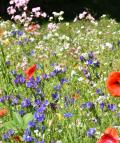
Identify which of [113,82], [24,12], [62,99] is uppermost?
[24,12]

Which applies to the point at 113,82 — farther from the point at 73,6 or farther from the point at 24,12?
the point at 73,6

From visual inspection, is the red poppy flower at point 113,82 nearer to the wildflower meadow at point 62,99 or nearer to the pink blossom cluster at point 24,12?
the wildflower meadow at point 62,99

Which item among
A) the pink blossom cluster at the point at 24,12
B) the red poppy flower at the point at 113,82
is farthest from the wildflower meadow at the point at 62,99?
the pink blossom cluster at the point at 24,12

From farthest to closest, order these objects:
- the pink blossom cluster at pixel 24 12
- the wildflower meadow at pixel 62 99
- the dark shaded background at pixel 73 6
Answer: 1. the dark shaded background at pixel 73 6
2. the pink blossom cluster at pixel 24 12
3. the wildflower meadow at pixel 62 99

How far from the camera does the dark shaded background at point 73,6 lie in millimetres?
15617

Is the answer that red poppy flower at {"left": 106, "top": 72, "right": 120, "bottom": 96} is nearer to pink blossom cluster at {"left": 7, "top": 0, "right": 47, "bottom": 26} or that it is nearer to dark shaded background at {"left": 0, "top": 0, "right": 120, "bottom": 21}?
pink blossom cluster at {"left": 7, "top": 0, "right": 47, "bottom": 26}

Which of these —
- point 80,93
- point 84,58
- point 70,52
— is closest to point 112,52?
point 70,52

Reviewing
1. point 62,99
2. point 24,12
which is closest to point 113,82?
point 62,99

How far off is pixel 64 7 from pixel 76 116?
11773mm

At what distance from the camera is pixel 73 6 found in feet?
53.3

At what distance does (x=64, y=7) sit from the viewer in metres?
16.2

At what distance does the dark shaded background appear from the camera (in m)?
15.6

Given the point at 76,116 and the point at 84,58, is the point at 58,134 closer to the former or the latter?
the point at 76,116

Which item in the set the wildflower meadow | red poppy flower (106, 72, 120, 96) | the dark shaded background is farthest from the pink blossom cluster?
the dark shaded background
